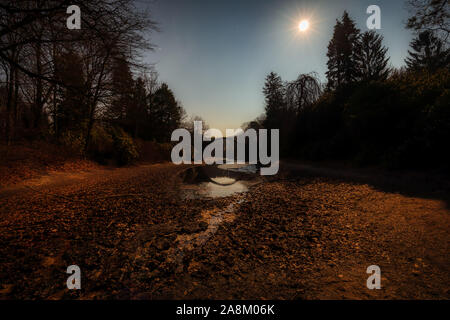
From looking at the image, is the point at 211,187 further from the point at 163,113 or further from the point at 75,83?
the point at 163,113

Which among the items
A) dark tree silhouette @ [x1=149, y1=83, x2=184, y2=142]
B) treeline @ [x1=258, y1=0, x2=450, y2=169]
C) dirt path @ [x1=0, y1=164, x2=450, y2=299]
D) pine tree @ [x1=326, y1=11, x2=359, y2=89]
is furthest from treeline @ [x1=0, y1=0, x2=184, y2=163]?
pine tree @ [x1=326, y1=11, x2=359, y2=89]

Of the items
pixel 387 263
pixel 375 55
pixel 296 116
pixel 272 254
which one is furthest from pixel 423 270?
pixel 375 55

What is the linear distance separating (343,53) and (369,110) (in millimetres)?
19702

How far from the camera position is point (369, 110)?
13.2 meters

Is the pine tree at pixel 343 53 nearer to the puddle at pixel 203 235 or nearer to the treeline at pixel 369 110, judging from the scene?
the treeline at pixel 369 110

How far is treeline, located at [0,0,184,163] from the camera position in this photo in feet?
13.5

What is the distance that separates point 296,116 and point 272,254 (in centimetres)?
2203

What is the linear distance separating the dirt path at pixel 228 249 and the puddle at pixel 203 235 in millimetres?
45

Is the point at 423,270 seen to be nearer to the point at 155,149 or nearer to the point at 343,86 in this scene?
the point at 343,86

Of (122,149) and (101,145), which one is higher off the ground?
(101,145)

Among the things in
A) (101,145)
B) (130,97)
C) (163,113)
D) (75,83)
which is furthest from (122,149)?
(163,113)

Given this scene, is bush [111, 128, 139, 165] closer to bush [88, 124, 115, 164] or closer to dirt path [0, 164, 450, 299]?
bush [88, 124, 115, 164]

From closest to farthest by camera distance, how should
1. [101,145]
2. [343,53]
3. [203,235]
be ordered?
[203,235] < [101,145] < [343,53]

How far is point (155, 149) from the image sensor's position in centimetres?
2581
